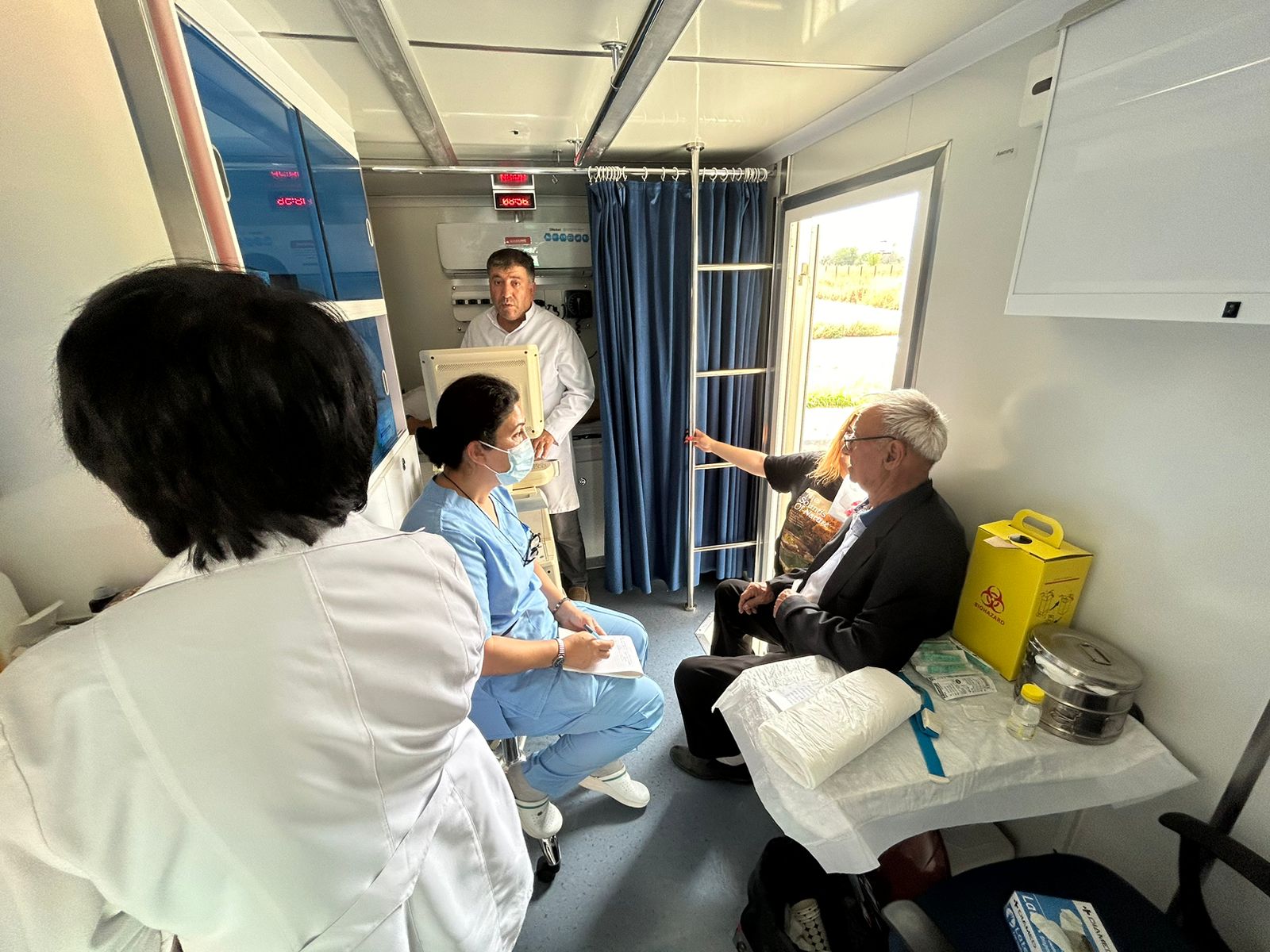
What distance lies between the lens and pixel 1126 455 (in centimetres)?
112

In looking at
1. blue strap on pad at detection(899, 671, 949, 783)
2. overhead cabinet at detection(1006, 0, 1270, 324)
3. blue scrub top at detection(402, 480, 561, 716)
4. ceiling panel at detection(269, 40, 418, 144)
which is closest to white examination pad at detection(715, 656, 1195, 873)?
blue strap on pad at detection(899, 671, 949, 783)

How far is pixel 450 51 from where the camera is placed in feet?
4.32

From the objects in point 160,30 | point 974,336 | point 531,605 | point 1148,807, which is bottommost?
point 1148,807

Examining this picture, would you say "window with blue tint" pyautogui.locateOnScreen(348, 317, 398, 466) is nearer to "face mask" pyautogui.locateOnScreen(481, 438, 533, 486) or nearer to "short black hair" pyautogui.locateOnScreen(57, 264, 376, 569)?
"face mask" pyautogui.locateOnScreen(481, 438, 533, 486)

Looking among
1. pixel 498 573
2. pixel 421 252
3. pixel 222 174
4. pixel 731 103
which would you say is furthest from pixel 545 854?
pixel 421 252

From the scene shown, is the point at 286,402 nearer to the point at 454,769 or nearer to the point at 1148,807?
the point at 454,769

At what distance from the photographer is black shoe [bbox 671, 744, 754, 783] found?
181cm

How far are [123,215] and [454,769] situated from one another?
96 cm

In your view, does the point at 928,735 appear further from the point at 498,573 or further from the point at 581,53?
the point at 581,53

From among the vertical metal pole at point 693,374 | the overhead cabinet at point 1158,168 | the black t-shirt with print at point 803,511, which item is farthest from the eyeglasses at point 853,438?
the vertical metal pole at point 693,374

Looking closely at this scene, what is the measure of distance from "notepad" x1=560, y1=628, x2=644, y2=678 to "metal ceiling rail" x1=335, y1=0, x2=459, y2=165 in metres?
1.54

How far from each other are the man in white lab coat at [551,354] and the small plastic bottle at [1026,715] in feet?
5.98

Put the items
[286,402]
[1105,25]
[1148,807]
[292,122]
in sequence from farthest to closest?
A: [292,122]
[1148,807]
[1105,25]
[286,402]

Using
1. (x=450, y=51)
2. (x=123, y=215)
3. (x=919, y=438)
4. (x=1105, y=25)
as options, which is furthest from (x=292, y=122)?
(x=919, y=438)
